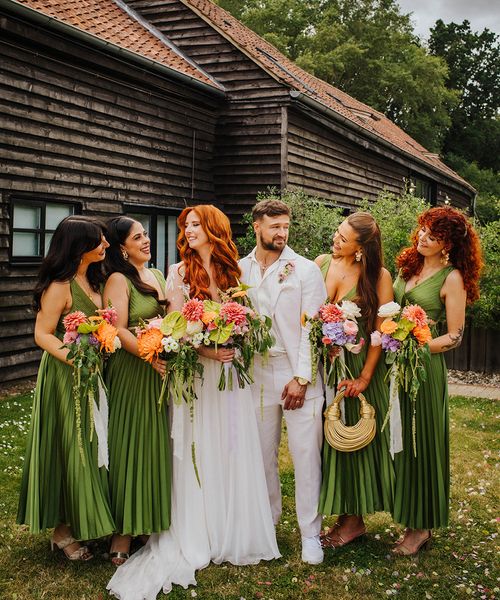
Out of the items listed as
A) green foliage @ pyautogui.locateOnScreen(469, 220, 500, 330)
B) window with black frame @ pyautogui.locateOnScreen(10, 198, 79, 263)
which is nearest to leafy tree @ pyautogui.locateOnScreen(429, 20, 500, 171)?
green foliage @ pyautogui.locateOnScreen(469, 220, 500, 330)

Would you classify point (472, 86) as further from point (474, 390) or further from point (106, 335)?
point (106, 335)

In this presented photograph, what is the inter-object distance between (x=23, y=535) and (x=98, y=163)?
274 inches

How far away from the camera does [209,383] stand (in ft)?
13.5

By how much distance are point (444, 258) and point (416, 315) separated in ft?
1.84

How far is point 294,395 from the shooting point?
13.2ft

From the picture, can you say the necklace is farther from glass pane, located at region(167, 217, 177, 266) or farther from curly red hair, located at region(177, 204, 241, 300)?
glass pane, located at region(167, 217, 177, 266)

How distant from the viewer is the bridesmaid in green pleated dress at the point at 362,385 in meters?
4.07

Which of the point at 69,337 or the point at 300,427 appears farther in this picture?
the point at 300,427

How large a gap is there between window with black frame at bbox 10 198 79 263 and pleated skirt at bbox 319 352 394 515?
613 cm

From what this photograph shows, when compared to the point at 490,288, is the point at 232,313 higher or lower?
lower

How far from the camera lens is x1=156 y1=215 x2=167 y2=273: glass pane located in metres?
11.7

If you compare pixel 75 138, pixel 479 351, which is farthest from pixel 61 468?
pixel 479 351

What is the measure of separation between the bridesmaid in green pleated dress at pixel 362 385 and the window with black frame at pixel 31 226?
600cm

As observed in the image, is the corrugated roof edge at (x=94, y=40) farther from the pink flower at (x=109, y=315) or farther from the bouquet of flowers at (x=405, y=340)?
the bouquet of flowers at (x=405, y=340)
